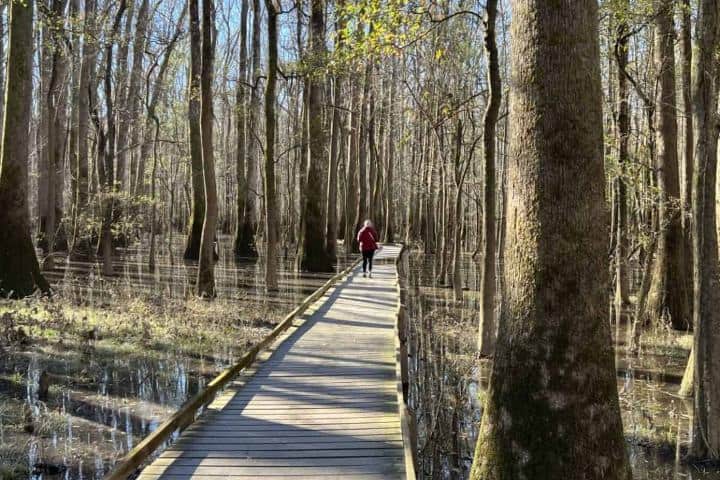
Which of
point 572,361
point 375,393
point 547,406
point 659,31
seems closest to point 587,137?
point 572,361

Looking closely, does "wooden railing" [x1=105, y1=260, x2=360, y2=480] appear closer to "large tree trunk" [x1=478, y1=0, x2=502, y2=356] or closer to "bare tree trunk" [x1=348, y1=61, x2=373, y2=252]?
"large tree trunk" [x1=478, y1=0, x2=502, y2=356]

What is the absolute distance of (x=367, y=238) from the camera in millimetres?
16484

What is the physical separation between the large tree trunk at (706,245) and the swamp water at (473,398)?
1.58 ft

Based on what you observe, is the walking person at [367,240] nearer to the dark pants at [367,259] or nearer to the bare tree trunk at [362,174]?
the dark pants at [367,259]

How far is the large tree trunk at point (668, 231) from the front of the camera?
39.8 ft

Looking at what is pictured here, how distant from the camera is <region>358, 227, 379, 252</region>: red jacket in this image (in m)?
16.3

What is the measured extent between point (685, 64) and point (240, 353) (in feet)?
27.4

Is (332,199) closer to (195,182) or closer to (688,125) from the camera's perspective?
(195,182)

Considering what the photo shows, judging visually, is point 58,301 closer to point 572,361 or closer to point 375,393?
point 375,393

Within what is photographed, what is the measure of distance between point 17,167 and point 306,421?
9.07 m

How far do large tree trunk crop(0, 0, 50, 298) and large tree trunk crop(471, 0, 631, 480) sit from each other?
32.8ft

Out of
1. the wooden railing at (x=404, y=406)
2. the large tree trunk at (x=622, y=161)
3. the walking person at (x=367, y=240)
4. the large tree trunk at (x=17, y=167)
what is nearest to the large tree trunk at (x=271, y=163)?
the walking person at (x=367, y=240)

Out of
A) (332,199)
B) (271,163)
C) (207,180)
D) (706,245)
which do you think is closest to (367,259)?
(271,163)

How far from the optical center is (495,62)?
9930 mm
